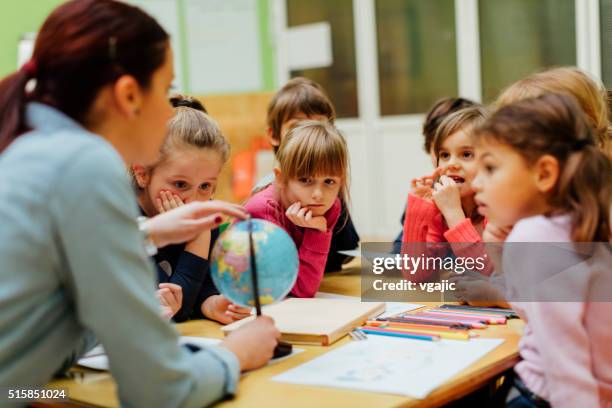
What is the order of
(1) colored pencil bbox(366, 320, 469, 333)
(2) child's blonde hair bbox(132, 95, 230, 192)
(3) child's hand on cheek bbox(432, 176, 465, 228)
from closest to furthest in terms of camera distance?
(1) colored pencil bbox(366, 320, 469, 333) < (2) child's blonde hair bbox(132, 95, 230, 192) < (3) child's hand on cheek bbox(432, 176, 465, 228)

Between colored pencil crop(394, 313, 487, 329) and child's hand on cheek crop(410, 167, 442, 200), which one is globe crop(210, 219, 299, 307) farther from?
child's hand on cheek crop(410, 167, 442, 200)

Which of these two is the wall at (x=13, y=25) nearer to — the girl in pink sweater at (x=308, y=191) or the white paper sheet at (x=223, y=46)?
the white paper sheet at (x=223, y=46)

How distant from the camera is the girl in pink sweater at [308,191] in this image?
212 centimetres

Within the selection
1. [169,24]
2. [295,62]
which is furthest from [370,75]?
[169,24]

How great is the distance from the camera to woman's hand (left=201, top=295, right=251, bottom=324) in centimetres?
179

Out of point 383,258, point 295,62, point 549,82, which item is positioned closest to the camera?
point 549,82

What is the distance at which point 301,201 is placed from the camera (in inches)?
85.0

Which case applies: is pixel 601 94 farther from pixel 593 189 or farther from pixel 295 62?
pixel 295 62

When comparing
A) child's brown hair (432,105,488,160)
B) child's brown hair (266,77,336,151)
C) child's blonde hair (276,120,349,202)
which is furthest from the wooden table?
child's brown hair (266,77,336,151)

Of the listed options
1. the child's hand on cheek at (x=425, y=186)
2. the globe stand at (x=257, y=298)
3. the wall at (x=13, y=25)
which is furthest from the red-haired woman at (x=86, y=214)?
the wall at (x=13, y=25)

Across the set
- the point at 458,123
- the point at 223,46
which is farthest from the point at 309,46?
the point at 458,123

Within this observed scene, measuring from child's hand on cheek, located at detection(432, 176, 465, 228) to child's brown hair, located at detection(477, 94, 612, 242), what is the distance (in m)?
0.76

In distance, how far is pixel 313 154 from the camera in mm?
2133

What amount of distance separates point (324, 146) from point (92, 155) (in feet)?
3.56
